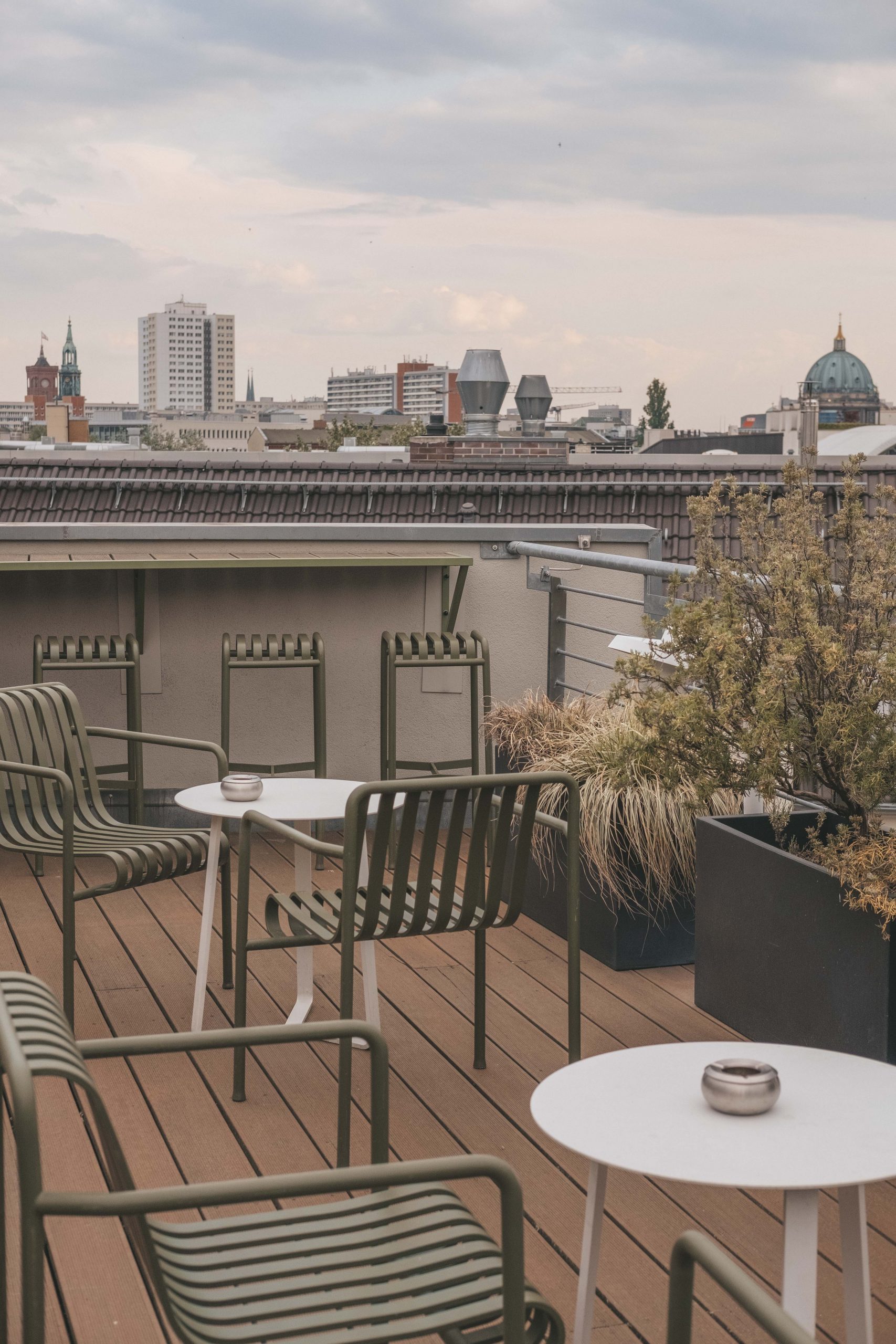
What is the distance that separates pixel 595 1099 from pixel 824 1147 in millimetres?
304

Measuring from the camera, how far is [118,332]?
144 m

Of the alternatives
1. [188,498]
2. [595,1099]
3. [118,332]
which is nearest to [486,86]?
[188,498]

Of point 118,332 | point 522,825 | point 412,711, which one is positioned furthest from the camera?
point 118,332

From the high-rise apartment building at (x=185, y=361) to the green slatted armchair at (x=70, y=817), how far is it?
16027 centimetres

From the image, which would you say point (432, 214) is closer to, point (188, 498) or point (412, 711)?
point (188, 498)

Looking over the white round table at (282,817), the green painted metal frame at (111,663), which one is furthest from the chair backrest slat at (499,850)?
the green painted metal frame at (111,663)

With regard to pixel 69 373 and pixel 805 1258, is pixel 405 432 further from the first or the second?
pixel 69 373

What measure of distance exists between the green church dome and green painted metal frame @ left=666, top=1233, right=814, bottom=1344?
134 m

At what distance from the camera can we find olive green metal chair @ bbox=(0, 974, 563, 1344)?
4.58ft

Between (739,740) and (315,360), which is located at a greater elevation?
(315,360)

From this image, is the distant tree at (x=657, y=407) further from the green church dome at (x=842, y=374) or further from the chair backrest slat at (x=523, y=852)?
the chair backrest slat at (x=523, y=852)

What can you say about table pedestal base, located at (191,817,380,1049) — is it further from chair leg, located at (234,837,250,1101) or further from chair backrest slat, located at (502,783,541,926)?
chair backrest slat, located at (502,783,541,926)

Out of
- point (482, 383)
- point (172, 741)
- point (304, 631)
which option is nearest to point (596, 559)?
point (304, 631)

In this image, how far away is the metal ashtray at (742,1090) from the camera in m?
1.79
